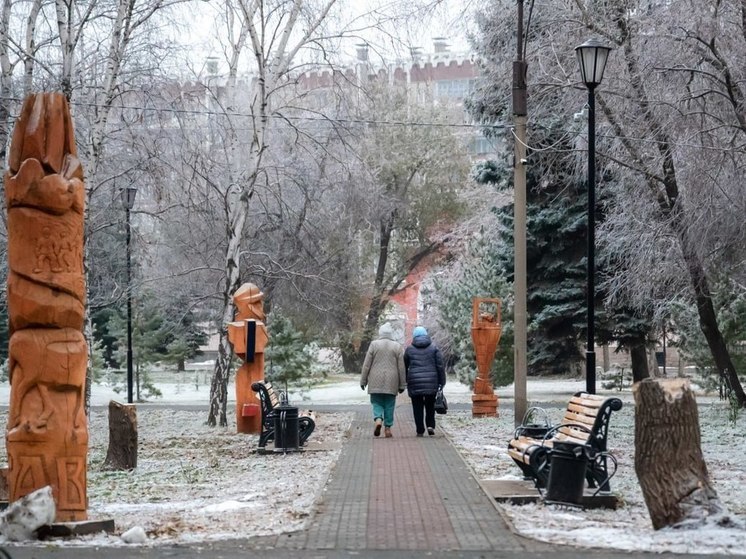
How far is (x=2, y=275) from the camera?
2798cm

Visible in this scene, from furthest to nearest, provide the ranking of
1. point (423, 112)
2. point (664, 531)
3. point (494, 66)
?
point (423, 112) < point (494, 66) < point (664, 531)

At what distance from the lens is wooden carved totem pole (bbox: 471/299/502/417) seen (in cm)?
2364

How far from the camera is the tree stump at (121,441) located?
14.8m

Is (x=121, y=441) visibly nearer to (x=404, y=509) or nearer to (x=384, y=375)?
(x=384, y=375)

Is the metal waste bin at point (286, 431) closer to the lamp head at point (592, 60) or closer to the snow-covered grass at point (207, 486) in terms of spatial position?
the snow-covered grass at point (207, 486)

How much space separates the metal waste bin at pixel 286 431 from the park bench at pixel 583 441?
4.69m

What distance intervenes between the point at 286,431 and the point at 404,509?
6220 mm

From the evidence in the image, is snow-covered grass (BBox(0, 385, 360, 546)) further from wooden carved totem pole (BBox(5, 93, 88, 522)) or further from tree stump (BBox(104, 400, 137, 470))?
wooden carved totem pole (BBox(5, 93, 88, 522))

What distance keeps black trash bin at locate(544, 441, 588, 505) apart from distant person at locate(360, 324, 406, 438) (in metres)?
7.67

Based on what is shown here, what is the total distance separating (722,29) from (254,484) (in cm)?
1015

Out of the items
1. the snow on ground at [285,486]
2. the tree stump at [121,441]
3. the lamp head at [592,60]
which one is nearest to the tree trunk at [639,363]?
the snow on ground at [285,486]

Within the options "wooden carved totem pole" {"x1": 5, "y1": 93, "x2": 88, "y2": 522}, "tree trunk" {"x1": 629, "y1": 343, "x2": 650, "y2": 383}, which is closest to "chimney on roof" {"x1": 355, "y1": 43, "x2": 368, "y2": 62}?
"wooden carved totem pole" {"x1": 5, "y1": 93, "x2": 88, "y2": 522}

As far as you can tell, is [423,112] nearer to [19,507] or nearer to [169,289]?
[169,289]

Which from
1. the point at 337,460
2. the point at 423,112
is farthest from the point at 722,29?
the point at 423,112
